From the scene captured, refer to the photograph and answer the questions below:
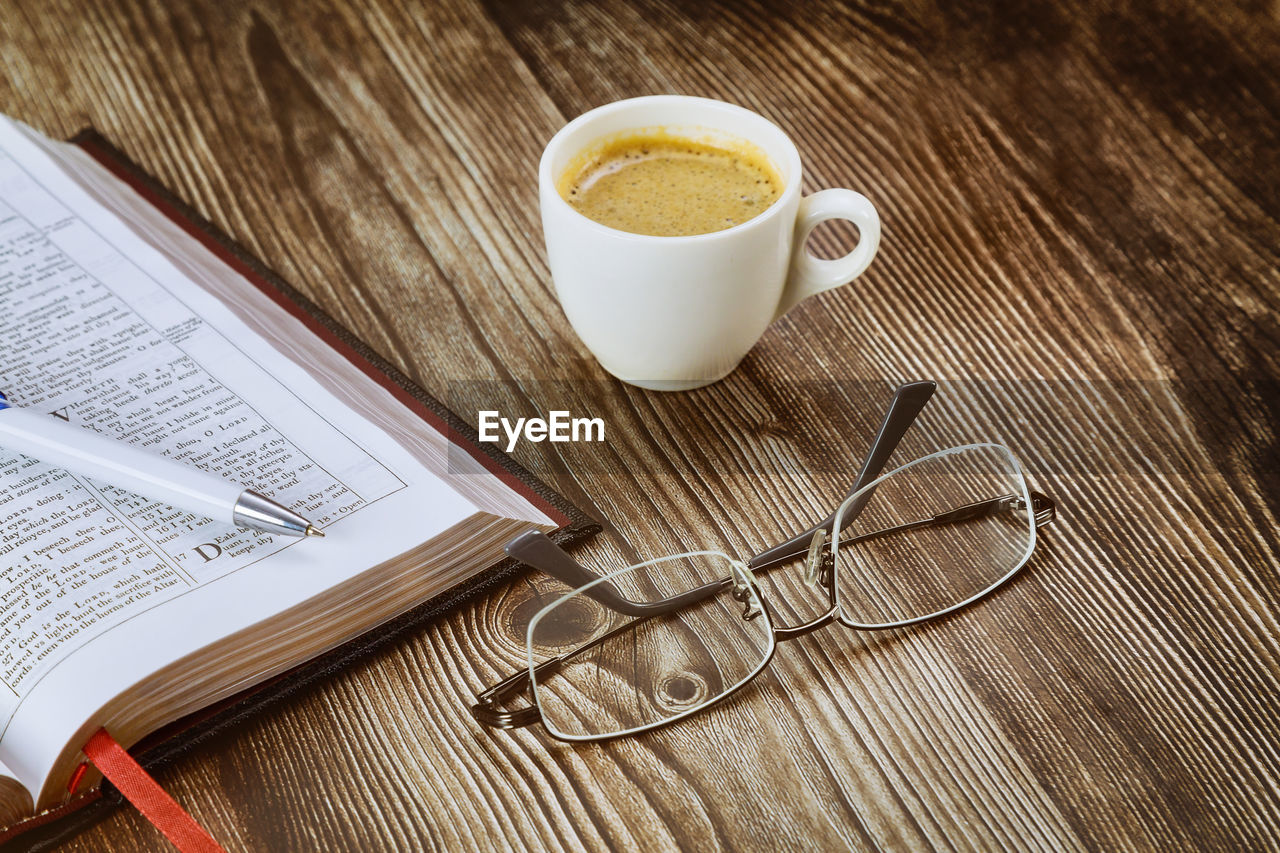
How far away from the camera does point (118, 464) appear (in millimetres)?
583

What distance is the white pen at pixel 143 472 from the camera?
562 mm

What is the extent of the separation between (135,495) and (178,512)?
3 cm

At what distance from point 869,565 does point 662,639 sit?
0.45ft

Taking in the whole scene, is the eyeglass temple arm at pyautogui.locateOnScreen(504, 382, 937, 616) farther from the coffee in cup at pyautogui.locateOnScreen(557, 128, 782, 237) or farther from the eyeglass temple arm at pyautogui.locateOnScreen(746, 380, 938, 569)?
the coffee in cup at pyautogui.locateOnScreen(557, 128, 782, 237)

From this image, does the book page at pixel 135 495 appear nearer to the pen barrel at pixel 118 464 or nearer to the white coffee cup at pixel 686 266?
the pen barrel at pixel 118 464

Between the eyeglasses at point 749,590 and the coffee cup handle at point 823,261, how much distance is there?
0.11 meters

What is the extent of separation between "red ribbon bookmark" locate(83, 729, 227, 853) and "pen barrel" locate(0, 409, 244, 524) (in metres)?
0.13

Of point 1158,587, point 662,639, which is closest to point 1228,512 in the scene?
point 1158,587

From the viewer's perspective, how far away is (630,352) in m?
0.69

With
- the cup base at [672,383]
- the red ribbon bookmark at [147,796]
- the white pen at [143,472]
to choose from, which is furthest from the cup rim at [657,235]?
the red ribbon bookmark at [147,796]

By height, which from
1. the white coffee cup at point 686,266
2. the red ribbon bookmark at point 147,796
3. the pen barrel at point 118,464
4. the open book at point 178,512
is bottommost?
the red ribbon bookmark at point 147,796

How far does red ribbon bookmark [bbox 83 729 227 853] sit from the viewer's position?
1.64ft

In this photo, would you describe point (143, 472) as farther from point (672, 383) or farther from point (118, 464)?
point (672, 383)
